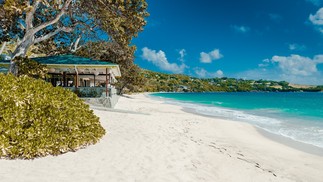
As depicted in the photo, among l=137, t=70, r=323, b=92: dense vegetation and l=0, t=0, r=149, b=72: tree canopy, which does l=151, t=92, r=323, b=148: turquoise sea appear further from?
l=137, t=70, r=323, b=92: dense vegetation

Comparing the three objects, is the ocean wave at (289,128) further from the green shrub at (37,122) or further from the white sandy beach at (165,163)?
the green shrub at (37,122)

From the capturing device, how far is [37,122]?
5.54 meters

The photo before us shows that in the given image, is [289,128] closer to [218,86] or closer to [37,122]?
[37,122]

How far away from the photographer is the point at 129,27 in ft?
44.1

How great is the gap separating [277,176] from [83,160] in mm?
4569

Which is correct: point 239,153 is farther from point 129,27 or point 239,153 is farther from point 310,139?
point 129,27

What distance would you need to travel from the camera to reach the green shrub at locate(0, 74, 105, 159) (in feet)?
16.8

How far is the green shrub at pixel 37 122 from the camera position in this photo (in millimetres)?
5133

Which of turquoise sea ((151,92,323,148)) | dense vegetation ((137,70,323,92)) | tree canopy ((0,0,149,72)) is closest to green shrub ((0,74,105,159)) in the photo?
tree canopy ((0,0,149,72))

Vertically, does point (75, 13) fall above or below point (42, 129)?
above

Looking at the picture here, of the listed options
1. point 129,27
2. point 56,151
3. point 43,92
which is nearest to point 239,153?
point 56,151

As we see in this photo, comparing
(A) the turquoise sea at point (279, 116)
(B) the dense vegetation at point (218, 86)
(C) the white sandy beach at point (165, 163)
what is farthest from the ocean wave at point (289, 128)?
(B) the dense vegetation at point (218, 86)

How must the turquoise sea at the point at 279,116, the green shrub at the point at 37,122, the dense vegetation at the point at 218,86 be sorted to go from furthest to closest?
the dense vegetation at the point at 218,86 → the turquoise sea at the point at 279,116 → the green shrub at the point at 37,122

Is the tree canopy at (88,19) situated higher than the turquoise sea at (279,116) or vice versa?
the tree canopy at (88,19)
